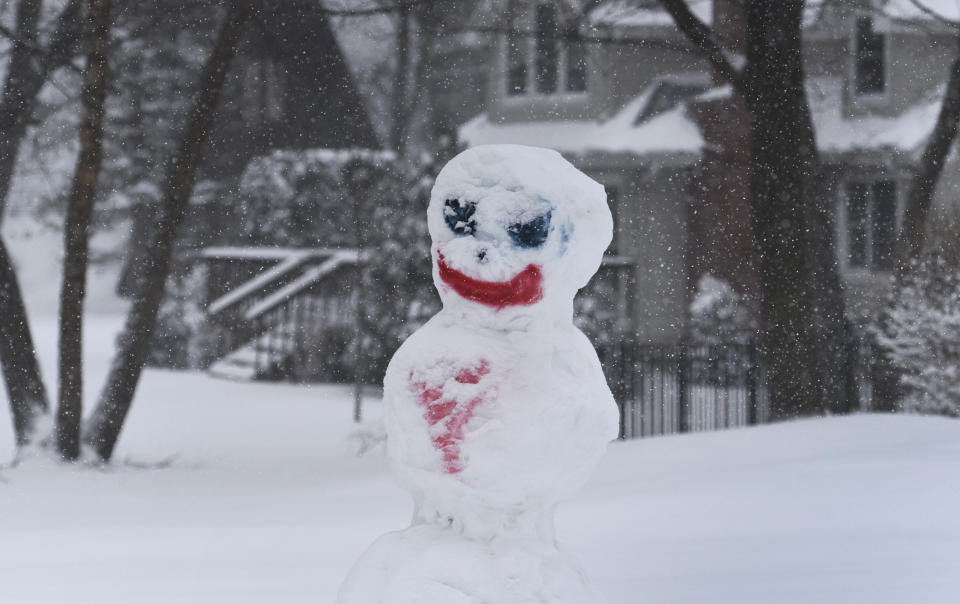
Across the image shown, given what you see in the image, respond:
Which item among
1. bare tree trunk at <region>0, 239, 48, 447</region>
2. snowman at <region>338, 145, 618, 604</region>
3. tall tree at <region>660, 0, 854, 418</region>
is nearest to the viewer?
snowman at <region>338, 145, 618, 604</region>

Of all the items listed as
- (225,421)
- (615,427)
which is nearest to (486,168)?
(615,427)

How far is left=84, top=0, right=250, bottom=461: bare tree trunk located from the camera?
25.2 ft

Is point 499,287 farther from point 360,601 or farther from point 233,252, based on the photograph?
point 233,252

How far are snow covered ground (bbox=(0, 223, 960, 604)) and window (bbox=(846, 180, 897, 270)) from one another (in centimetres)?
818

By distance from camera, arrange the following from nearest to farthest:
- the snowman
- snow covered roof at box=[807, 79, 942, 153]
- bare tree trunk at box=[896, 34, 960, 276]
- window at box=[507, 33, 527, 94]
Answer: the snowman, bare tree trunk at box=[896, 34, 960, 276], snow covered roof at box=[807, 79, 942, 153], window at box=[507, 33, 527, 94]

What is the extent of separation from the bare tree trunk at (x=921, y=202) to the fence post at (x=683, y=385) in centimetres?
191

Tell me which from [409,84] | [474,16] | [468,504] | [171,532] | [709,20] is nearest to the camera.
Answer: [468,504]

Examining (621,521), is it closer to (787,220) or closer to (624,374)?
(787,220)

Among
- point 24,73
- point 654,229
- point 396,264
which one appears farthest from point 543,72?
point 24,73

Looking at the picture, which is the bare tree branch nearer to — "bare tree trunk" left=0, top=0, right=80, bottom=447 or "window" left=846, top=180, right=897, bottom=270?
"bare tree trunk" left=0, top=0, right=80, bottom=447

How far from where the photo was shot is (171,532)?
5.95 m

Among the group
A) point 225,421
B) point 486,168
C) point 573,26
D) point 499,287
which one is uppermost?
point 573,26

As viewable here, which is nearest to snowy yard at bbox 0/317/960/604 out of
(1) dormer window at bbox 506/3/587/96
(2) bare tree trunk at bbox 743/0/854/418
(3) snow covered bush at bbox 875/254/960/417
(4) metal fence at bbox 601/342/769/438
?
(2) bare tree trunk at bbox 743/0/854/418

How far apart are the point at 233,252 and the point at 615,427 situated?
12.4 meters
